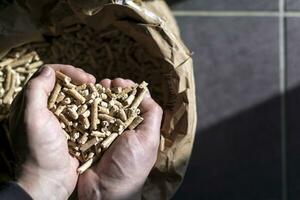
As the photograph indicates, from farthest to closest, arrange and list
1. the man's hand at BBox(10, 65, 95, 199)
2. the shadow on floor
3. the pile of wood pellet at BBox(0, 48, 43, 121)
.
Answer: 1. the shadow on floor
2. the pile of wood pellet at BBox(0, 48, 43, 121)
3. the man's hand at BBox(10, 65, 95, 199)

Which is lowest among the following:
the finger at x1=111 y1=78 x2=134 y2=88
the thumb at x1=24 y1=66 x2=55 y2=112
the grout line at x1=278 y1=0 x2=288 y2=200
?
the grout line at x1=278 y1=0 x2=288 y2=200

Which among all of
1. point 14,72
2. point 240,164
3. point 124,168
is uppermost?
point 14,72

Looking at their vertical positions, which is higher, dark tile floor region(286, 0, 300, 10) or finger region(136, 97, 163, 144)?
finger region(136, 97, 163, 144)

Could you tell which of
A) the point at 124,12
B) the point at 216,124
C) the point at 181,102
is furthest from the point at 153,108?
the point at 216,124

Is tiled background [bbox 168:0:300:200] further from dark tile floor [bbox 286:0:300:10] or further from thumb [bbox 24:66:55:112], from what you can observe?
thumb [bbox 24:66:55:112]

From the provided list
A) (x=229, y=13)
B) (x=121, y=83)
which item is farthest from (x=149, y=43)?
(x=229, y=13)

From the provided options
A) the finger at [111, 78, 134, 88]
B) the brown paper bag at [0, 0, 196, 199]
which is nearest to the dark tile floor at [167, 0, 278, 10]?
the brown paper bag at [0, 0, 196, 199]

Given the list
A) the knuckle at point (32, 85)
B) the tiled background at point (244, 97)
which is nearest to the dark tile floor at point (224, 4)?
the tiled background at point (244, 97)

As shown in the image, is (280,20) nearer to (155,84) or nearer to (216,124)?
(216,124)

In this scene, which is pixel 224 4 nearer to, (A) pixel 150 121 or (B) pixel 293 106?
(B) pixel 293 106
